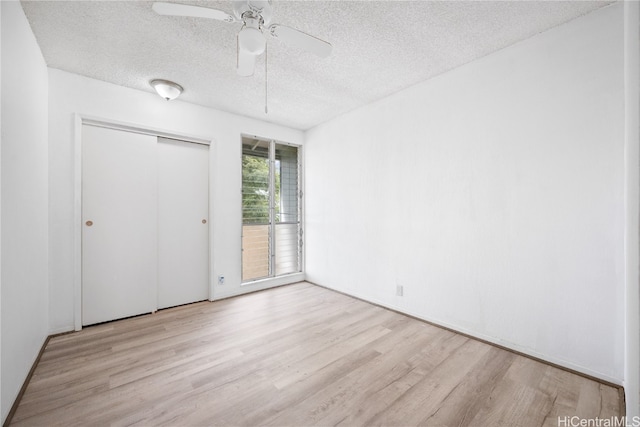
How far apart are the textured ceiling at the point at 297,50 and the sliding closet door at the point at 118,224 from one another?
711mm

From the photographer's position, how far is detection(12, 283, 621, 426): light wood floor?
60.4 inches

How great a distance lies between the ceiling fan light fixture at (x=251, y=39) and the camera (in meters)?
1.49

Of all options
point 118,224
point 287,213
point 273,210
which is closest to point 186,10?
point 118,224

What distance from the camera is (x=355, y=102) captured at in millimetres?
3412

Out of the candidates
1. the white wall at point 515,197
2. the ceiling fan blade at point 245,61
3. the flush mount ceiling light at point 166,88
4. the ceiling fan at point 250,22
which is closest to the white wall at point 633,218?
the white wall at point 515,197

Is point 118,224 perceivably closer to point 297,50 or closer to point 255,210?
point 255,210

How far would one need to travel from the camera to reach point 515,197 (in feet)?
7.25

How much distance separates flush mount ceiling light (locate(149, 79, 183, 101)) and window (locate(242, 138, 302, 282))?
45.8 inches

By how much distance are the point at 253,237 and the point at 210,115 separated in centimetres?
180

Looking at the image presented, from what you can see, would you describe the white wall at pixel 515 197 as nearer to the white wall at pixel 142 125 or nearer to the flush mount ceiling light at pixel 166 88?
the white wall at pixel 142 125

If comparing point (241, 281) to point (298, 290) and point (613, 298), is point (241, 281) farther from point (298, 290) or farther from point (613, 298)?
point (613, 298)

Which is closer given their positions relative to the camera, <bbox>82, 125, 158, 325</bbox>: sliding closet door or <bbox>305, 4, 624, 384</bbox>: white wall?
<bbox>305, 4, 624, 384</bbox>: white wall

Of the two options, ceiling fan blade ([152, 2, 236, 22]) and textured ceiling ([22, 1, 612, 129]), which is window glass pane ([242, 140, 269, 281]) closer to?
textured ceiling ([22, 1, 612, 129])

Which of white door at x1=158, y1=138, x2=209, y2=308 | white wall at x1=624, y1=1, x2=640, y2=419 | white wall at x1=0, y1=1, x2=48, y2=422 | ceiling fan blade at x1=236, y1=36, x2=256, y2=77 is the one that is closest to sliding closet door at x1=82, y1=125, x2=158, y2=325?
white door at x1=158, y1=138, x2=209, y2=308
